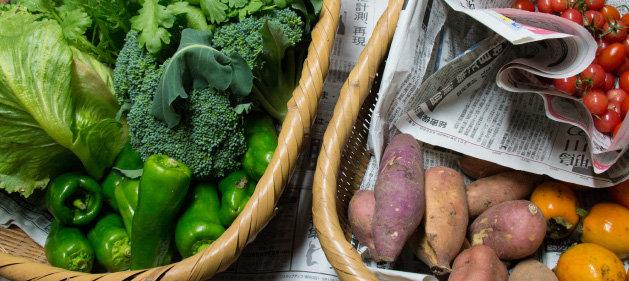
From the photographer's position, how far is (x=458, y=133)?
2.24ft

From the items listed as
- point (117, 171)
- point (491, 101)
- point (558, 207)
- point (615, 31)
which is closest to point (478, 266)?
point (558, 207)

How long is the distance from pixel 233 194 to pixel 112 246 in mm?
221

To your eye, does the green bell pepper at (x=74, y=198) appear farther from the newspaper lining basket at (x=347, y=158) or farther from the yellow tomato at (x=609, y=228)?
the yellow tomato at (x=609, y=228)

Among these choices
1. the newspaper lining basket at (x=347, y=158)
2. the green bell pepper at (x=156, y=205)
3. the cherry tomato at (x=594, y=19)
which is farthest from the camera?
the cherry tomato at (x=594, y=19)

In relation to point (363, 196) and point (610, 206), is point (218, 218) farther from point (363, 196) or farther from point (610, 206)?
point (610, 206)

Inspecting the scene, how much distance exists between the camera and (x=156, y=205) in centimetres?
65

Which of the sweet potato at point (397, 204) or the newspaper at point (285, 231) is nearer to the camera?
the sweet potato at point (397, 204)

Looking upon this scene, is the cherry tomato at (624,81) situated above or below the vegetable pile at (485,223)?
above

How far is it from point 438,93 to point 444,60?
7 centimetres

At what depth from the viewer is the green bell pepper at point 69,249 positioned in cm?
68

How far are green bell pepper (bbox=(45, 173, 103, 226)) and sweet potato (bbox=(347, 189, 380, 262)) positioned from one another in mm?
466

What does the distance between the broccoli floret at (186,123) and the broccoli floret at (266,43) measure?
0.26 feet

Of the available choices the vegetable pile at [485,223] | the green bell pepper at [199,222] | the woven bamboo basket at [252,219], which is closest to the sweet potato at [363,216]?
the vegetable pile at [485,223]

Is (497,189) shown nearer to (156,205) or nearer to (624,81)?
(624,81)
